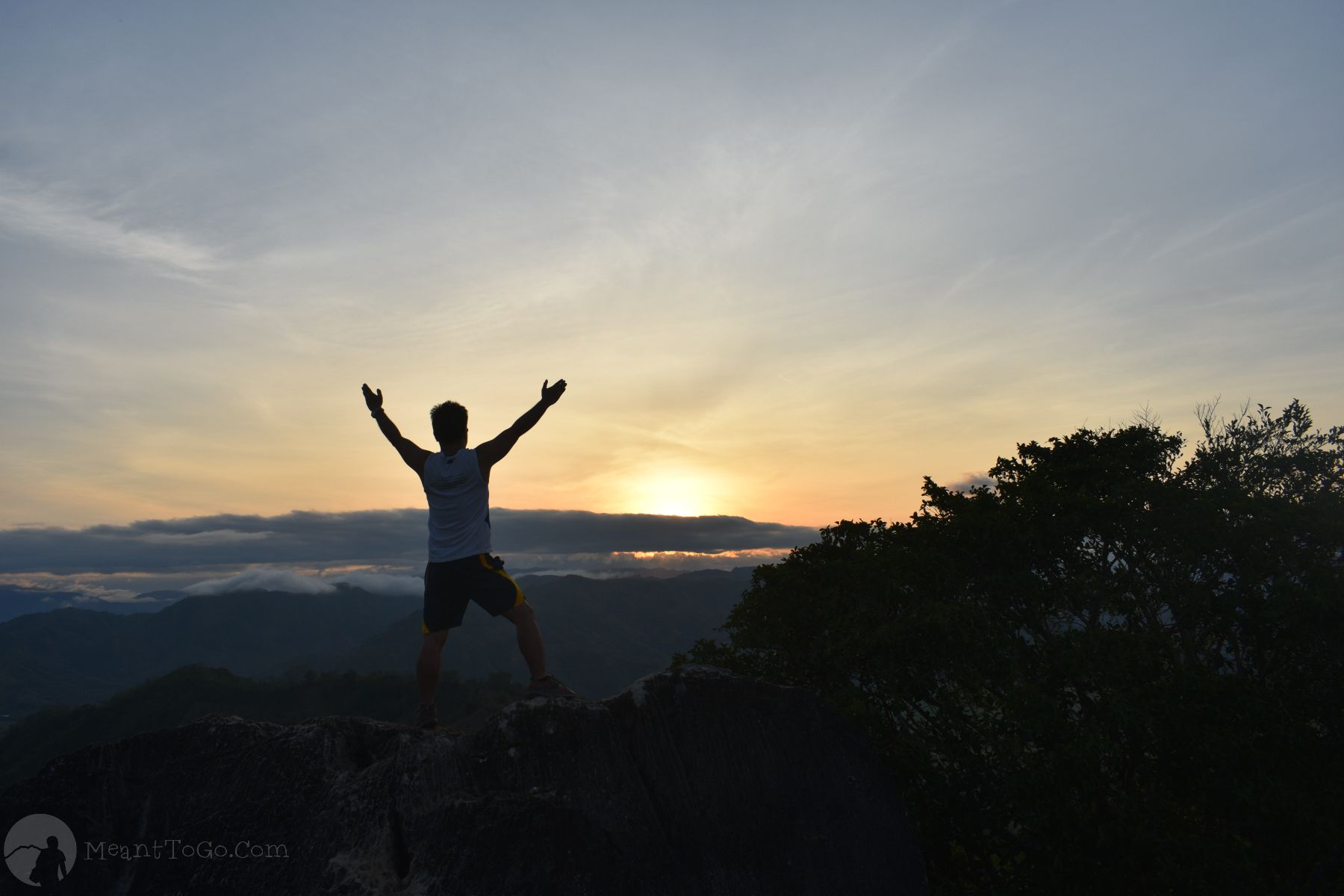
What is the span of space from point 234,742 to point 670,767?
4.65 m

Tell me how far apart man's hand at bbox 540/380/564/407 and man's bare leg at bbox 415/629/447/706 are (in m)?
2.86

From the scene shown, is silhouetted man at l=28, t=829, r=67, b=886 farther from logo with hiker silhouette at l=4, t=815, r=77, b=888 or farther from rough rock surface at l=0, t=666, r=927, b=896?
rough rock surface at l=0, t=666, r=927, b=896

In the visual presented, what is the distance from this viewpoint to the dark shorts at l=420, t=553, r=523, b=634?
7.92 meters

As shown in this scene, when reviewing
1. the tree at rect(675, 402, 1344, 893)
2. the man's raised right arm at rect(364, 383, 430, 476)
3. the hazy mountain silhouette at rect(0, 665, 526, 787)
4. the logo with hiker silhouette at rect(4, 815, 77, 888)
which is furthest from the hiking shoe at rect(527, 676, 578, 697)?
the hazy mountain silhouette at rect(0, 665, 526, 787)

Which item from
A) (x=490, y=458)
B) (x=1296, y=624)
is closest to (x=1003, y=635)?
(x=1296, y=624)

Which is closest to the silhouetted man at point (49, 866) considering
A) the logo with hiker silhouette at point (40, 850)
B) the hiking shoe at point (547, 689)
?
the logo with hiker silhouette at point (40, 850)

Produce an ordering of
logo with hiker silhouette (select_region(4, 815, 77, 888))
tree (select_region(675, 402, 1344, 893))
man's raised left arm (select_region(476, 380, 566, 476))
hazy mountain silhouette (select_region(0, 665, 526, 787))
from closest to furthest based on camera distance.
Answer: logo with hiker silhouette (select_region(4, 815, 77, 888)) → man's raised left arm (select_region(476, 380, 566, 476)) → tree (select_region(675, 402, 1344, 893)) → hazy mountain silhouette (select_region(0, 665, 526, 787))

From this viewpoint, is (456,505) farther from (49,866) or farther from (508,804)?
(49,866)

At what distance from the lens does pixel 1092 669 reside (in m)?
10.6

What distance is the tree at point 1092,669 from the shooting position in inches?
351

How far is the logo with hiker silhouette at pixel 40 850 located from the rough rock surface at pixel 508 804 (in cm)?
8

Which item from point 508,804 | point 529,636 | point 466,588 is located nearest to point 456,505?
point 466,588

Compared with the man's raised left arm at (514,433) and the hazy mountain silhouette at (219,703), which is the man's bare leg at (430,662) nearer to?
the man's raised left arm at (514,433)

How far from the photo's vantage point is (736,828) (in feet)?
25.3
